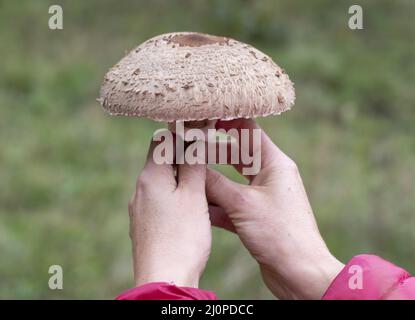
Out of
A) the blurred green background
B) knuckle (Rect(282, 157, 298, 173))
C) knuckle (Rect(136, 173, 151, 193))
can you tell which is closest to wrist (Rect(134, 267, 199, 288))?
knuckle (Rect(136, 173, 151, 193))

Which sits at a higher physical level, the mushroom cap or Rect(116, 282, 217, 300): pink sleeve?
the mushroom cap

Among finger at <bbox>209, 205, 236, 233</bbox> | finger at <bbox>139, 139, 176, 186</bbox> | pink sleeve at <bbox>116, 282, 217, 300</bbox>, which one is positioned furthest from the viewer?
finger at <bbox>209, 205, 236, 233</bbox>

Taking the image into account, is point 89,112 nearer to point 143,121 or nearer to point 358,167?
point 143,121

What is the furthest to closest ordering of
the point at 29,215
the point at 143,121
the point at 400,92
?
the point at 400,92 → the point at 143,121 → the point at 29,215

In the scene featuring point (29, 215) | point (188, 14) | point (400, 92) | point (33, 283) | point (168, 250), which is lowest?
point (33, 283)

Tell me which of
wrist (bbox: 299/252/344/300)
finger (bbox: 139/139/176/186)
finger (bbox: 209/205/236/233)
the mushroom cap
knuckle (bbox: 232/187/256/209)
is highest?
the mushroom cap

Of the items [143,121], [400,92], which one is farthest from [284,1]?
[143,121]

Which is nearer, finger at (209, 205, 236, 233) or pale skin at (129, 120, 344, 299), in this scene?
pale skin at (129, 120, 344, 299)

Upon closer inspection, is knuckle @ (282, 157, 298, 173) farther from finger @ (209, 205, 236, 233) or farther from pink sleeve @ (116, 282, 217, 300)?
pink sleeve @ (116, 282, 217, 300)
